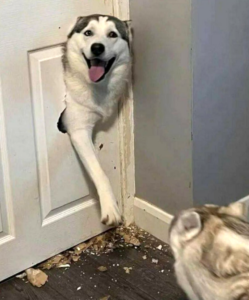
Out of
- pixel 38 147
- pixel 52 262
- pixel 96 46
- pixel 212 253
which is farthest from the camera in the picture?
pixel 52 262

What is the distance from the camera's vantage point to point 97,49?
6.25 ft

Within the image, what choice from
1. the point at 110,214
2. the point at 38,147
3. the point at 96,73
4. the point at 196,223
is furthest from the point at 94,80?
the point at 196,223

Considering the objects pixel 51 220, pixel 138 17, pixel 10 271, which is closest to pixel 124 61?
pixel 138 17

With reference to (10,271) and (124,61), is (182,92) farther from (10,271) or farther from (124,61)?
(10,271)

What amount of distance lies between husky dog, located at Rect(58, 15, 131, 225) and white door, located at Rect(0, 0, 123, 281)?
4cm

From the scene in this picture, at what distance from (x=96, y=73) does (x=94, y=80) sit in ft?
0.08

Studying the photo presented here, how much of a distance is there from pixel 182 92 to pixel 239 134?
13.3 inches

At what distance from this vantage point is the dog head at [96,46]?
1.93 m

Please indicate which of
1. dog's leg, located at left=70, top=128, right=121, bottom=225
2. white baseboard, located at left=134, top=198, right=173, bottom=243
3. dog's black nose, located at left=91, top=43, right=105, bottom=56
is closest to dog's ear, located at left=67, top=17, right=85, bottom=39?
dog's black nose, located at left=91, top=43, right=105, bottom=56

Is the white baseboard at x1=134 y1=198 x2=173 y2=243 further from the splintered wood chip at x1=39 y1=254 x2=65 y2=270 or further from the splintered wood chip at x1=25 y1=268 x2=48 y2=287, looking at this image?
the splintered wood chip at x1=25 y1=268 x2=48 y2=287

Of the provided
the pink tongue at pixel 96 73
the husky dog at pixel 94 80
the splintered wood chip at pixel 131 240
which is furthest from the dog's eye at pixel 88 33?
the splintered wood chip at pixel 131 240

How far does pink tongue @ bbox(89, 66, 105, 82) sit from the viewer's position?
6.51 feet

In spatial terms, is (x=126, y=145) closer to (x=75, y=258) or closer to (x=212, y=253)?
(x=75, y=258)

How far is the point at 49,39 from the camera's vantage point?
6.38ft
